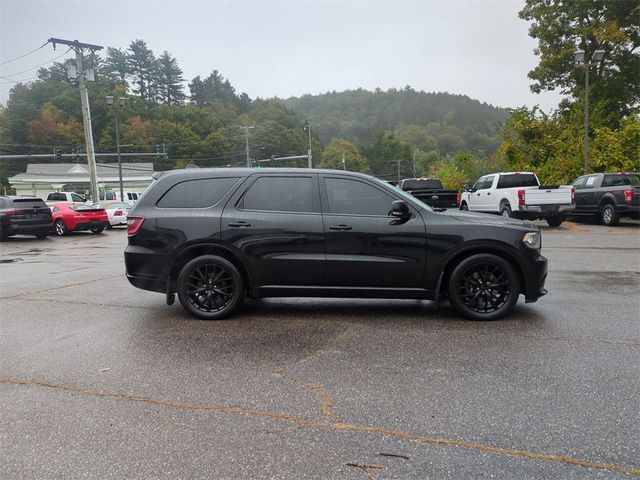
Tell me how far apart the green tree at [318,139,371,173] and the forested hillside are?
6.71m

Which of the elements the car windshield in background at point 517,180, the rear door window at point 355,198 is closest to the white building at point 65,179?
the car windshield in background at point 517,180

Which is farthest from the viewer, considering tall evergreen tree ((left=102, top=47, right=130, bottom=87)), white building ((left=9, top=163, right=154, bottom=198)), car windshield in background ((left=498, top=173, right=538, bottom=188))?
tall evergreen tree ((left=102, top=47, right=130, bottom=87))

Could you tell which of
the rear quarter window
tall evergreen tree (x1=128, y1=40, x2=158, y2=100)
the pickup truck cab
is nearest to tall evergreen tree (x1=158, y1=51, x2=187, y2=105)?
tall evergreen tree (x1=128, y1=40, x2=158, y2=100)

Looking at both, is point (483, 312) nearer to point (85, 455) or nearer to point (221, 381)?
point (221, 381)

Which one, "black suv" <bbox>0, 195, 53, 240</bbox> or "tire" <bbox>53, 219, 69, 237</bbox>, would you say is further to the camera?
"tire" <bbox>53, 219, 69, 237</bbox>

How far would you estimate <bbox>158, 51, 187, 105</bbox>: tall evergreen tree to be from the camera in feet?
321

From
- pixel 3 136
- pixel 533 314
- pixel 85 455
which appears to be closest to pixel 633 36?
pixel 533 314

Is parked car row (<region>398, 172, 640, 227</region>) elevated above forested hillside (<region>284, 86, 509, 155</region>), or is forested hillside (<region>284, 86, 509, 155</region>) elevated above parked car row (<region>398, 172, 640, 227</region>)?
forested hillside (<region>284, 86, 509, 155</region>)

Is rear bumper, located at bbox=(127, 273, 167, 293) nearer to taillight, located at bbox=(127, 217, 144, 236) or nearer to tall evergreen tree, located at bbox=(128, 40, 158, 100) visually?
taillight, located at bbox=(127, 217, 144, 236)

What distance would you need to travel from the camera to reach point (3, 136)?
2662 inches

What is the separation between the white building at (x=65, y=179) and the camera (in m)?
64.2

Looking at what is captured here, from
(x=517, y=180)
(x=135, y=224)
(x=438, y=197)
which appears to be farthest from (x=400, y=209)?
(x=517, y=180)

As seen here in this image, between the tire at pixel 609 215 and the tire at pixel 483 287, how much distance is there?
14.6 m

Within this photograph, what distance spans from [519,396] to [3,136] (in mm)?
80007
